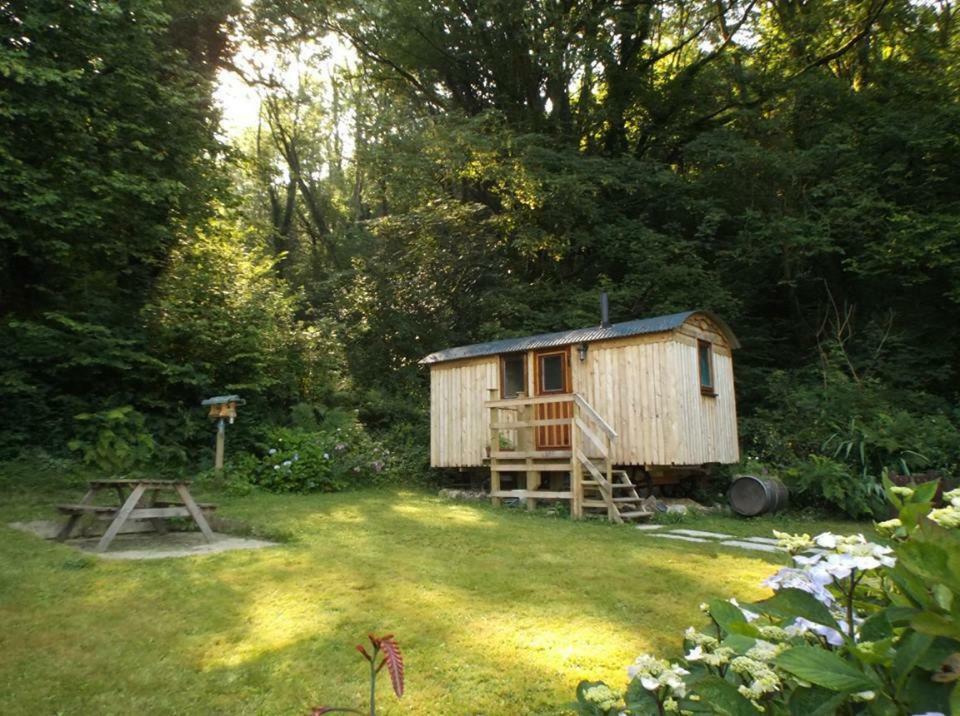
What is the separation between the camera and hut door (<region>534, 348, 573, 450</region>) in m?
11.5

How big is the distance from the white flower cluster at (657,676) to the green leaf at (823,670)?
21cm

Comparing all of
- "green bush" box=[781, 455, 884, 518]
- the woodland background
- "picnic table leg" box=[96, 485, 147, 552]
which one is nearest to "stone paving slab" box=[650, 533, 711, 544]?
"green bush" box=[781, 455, 884, 518]

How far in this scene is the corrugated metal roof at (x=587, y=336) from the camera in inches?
409

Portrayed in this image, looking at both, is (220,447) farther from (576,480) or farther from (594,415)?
(594,415)

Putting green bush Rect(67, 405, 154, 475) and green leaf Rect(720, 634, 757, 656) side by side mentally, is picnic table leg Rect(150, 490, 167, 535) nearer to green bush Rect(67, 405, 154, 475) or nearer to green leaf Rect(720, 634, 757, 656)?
green bush Rect(67, 405, 154, 475)

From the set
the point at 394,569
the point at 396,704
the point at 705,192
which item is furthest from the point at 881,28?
the point at 396,704

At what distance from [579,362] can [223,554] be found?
275 inches

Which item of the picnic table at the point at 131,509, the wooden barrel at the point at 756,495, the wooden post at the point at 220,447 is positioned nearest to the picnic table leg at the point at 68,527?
the picnic table at the point at 131,509

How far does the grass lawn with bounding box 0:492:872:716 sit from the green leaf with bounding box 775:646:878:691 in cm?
217

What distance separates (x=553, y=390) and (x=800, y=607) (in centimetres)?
1056

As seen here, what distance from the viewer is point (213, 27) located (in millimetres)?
15086

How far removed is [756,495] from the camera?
31.4ft

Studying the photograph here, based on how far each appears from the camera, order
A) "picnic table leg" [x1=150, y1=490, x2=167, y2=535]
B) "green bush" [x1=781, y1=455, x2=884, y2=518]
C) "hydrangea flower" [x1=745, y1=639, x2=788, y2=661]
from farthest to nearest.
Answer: "green bush" [x1=781, y1=455, x2=884, y2=518] → "picnic table leg" [x1=150, y1=490, x2=167, y2=535] → "hydrangea flower" [x1=745, y1=639, x2=788, y2=661]

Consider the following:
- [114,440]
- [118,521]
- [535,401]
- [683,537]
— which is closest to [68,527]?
[118,521]
